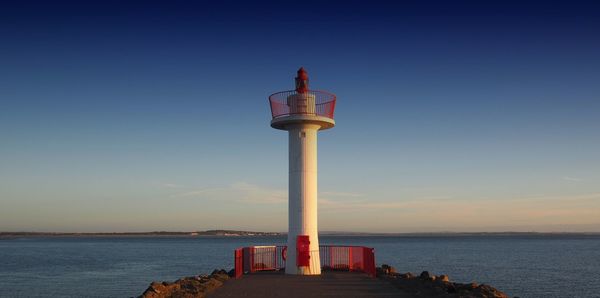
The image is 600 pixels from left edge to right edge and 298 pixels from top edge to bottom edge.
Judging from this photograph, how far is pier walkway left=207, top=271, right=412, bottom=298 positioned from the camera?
15414 millimetres

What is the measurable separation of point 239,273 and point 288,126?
18.9 feet

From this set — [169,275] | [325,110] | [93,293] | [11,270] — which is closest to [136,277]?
[169,275]

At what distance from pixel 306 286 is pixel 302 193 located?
161 inches

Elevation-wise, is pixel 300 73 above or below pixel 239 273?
above

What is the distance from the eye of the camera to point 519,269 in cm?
4969

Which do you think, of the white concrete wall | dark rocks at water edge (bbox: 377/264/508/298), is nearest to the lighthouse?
the white concrete wall

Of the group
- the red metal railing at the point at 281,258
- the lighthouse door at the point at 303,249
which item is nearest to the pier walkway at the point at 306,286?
the lighthouse door at the point at 303,249

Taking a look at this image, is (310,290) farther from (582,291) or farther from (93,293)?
(582,291)

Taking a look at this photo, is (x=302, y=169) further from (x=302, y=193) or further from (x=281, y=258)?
(x=281, y=258)

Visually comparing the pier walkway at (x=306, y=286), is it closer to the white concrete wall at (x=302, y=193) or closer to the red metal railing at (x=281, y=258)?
the white concrete wall at (x=302, y=193)

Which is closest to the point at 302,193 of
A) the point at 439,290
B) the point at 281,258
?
the point at 281,258

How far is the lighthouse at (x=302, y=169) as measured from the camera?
65.5ft

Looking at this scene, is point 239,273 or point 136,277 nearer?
point 239,273

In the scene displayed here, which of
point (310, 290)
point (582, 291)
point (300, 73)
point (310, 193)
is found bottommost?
point (582, 291)
